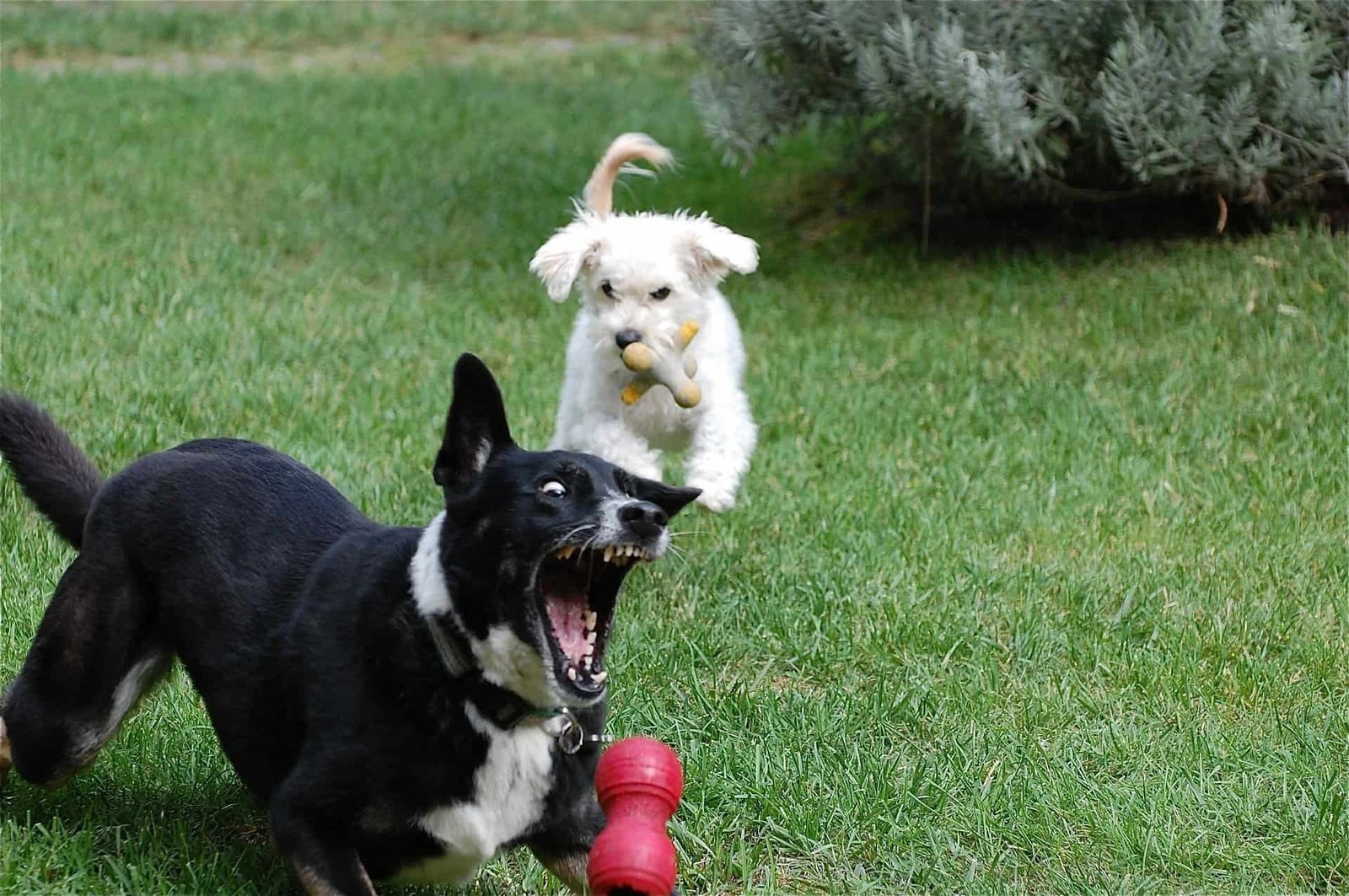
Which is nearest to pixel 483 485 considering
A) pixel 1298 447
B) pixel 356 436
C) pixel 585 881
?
pixel 585 881

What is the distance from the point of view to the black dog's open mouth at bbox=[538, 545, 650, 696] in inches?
111

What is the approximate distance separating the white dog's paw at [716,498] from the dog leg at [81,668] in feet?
6.79

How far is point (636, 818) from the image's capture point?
2.96 metres

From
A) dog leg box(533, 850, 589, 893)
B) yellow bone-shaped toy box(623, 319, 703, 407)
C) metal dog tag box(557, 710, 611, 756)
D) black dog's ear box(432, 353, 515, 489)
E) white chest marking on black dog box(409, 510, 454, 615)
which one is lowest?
dog leg box(533, 850, 589, 893)

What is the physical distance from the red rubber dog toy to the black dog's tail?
1508 millimetres

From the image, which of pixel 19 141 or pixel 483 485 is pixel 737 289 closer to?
pixel 19 141

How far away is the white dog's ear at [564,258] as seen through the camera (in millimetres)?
5199

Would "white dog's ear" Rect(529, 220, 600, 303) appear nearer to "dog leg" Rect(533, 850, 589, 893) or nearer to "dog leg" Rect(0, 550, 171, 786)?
"dog leg" Rect(0, 550, 171, 786)

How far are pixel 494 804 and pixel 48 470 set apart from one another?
152 centimetres

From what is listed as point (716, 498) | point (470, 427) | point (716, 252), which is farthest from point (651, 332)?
point (470, 427)

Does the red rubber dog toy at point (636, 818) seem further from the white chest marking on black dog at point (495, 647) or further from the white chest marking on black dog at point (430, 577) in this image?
the white chest marking on black dog at point (430, 577)

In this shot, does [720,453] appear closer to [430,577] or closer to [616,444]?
[616,444]

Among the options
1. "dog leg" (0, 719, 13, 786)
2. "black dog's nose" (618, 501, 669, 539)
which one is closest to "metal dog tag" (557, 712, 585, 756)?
"black dog's nose" (618, 501, 669, 539)

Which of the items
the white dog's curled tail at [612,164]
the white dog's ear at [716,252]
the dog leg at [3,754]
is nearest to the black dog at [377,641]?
the dog leg at [3,754]
